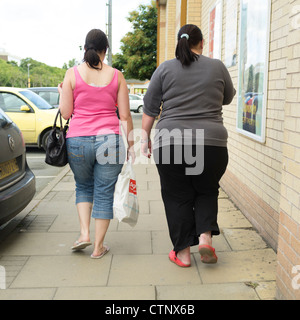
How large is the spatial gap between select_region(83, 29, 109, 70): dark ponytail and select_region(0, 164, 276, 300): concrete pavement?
1.64m

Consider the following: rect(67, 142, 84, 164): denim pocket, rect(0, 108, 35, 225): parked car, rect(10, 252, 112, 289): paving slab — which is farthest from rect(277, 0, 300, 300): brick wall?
rect(0, 108, 35, 225): parked car

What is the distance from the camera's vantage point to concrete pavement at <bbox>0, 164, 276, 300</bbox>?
3.10m

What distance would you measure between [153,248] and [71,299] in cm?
120

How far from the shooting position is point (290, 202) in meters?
2.70

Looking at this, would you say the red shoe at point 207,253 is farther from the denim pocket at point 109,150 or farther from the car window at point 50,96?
the car window at point 50,96

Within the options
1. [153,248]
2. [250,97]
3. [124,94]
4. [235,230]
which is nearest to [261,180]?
[235,230]

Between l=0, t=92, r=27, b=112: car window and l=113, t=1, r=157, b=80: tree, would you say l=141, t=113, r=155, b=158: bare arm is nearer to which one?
l=0, t=92, r=27, b=112: car window

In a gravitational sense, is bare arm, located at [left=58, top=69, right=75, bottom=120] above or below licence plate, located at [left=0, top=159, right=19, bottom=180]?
above

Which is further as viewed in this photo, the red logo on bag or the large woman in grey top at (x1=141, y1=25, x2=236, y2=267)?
the red logo on bag

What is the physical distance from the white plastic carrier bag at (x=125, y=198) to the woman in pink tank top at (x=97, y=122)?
0.26 feet

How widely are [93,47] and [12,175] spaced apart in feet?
5.11
